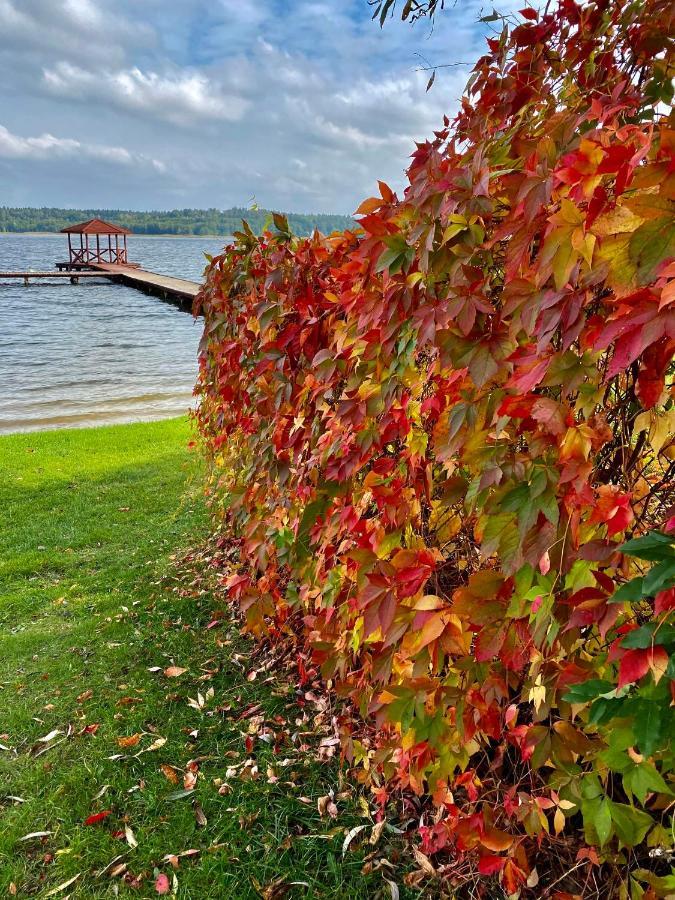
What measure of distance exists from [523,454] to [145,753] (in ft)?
7.66

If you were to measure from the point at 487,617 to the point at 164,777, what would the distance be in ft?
6.07

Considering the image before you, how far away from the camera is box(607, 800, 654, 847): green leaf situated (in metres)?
1.42

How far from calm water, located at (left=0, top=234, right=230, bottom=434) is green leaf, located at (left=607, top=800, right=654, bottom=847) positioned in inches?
156

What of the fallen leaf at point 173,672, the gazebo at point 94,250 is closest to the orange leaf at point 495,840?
the fallen leaf at point 173,672

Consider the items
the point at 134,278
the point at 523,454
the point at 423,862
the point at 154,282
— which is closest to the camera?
the point at 523,454

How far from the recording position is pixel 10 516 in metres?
6.30

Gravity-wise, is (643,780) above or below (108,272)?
above

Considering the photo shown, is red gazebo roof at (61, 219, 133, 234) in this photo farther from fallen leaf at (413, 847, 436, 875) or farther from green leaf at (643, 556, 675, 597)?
green leaf at (643, 556, 675, 597)

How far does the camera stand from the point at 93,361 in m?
21.4

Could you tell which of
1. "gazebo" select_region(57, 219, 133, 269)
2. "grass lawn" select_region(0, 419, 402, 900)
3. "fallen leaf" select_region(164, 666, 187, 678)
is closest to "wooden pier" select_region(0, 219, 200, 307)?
"gazebo" select_region(57, 219, 133, 269)

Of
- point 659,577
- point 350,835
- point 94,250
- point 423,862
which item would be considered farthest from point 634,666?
point 94,250

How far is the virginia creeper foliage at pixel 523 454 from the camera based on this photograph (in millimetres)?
1150

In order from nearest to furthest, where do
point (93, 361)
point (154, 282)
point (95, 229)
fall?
point (93, 361) → point (154, 282) → point (95, 229)

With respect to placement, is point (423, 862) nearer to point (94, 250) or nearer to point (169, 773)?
point (169, 773)
